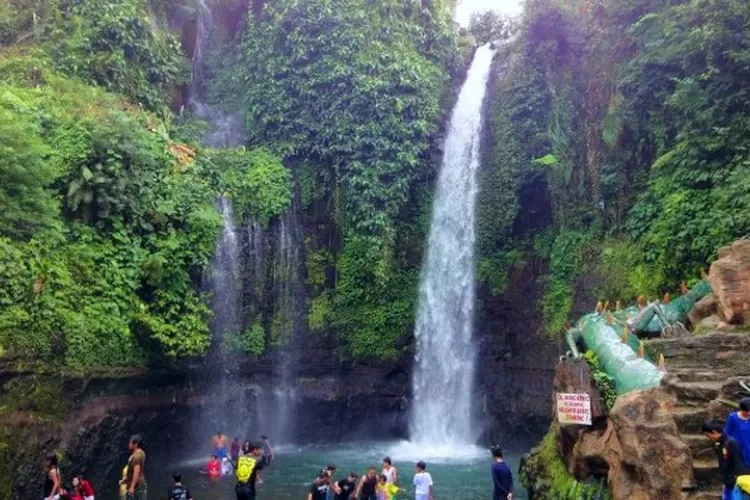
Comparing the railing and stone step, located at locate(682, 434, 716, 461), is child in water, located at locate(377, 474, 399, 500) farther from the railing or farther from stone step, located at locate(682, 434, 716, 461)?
stone step, located at locate(682, 434, 716, 461)

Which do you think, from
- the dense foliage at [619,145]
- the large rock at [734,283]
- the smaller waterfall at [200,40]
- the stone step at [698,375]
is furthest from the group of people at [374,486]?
the smaller waterfall at [200,40]

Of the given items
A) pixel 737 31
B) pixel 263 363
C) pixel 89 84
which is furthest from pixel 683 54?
pixel 89 84

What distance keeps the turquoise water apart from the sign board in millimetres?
3960

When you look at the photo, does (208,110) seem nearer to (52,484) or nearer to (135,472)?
(52,484)

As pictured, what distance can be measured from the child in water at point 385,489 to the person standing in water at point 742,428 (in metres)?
6.04

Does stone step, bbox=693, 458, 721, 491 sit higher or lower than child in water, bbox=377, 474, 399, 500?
higher

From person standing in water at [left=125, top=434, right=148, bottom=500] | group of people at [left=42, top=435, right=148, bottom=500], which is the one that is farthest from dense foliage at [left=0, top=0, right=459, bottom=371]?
person standing in water at [left=125, top=434, right=148, bottom=500]

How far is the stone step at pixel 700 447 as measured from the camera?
794 cm

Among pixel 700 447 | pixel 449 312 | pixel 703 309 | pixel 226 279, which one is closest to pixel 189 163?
pixel 226 279

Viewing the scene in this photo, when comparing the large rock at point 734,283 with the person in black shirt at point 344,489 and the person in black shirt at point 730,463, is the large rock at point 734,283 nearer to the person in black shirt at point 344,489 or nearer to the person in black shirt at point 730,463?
the person in black shirt at point 730,463

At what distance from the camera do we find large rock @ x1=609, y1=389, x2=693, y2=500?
770cm

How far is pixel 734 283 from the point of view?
11047 mm

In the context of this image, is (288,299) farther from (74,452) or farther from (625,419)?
(625,419)

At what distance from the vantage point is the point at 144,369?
16.6 metres
